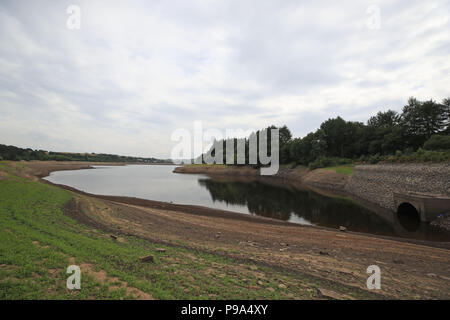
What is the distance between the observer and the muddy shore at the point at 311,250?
758 centimetres

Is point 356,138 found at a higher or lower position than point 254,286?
higher

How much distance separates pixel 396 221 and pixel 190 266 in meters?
23.1

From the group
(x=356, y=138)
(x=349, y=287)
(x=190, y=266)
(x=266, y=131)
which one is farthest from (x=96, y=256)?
(x=266, y=131)

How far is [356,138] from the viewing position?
2771 inches

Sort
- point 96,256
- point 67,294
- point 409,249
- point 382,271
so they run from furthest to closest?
point 409,249 < point 382,271 < point 96,256 < point 67,294

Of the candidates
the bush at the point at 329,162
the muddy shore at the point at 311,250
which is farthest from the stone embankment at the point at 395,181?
the bush at the point at 329,162

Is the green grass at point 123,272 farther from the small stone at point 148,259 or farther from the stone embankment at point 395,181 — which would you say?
the stone embankment at point 395,181

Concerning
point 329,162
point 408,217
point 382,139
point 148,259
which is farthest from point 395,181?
point 382,139

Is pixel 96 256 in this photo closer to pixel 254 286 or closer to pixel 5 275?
pixel 5 275

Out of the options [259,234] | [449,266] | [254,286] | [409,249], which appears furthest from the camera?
[259,234]

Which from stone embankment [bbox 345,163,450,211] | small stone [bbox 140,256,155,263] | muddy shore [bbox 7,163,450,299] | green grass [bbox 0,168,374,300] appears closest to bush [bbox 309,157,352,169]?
stone embankment [bbox 345,163,450,211]

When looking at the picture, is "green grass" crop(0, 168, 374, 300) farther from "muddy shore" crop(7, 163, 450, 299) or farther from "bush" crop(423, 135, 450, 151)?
"bush" crop(423, 135, 450, 151)

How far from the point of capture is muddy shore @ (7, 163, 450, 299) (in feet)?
24.9

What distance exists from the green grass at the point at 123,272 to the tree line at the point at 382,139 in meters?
27.5
